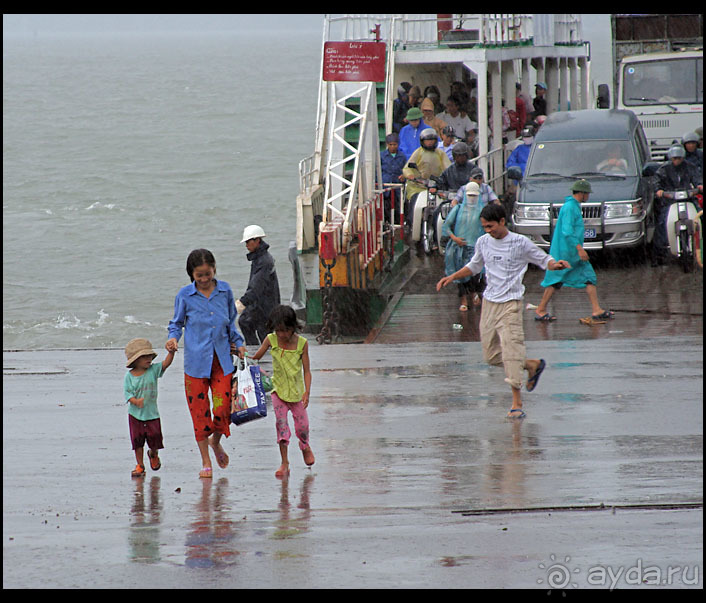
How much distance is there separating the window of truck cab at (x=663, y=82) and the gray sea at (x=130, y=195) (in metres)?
9.15

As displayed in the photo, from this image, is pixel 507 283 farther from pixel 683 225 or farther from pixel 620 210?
pixel 620 210

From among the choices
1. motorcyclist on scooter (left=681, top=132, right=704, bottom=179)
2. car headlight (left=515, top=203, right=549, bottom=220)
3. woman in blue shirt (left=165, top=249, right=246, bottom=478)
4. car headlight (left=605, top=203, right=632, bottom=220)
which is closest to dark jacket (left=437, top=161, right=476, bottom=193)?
car headlight (left=515, top=203, right=549, bottom=220)

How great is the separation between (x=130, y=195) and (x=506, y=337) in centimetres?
4033

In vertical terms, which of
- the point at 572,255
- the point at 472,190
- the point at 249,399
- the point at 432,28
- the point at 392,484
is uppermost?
the point at 432,28

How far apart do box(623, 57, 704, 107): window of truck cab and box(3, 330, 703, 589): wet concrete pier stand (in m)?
12.4

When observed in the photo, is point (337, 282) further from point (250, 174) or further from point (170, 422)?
point (250, 174)

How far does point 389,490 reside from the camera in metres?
6.98

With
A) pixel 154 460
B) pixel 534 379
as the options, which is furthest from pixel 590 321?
pixel 154 460

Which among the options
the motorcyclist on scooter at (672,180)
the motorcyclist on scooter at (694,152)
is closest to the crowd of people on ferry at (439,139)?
the motorcyclist on scooter at (672,180)

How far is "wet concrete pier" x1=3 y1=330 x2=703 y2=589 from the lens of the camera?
5.41 metres

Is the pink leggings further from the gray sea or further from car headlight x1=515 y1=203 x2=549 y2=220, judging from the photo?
the gray sea

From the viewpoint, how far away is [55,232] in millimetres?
41000

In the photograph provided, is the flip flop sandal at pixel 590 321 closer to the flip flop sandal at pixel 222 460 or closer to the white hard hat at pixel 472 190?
the white hard hat at pixel 472 190
